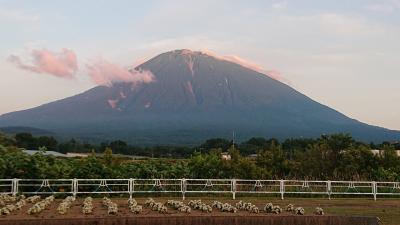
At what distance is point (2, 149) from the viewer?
22.0m

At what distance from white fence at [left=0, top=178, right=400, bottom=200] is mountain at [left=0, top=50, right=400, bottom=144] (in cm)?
12358

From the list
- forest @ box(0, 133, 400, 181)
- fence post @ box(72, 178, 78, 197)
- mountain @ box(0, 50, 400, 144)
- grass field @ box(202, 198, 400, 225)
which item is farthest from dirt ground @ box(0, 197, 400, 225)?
mountain @ box(0, 50, 400, 144)

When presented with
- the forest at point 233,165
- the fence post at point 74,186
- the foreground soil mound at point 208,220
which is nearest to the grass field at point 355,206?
the foreground soil mound at point 208,220

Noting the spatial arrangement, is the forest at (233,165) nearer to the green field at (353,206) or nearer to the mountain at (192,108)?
the green field at (353,206)

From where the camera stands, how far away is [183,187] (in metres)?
19.6

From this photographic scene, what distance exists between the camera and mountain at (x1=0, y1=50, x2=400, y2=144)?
158750 millimetres

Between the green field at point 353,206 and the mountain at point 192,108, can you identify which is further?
the mountain at point 192,108

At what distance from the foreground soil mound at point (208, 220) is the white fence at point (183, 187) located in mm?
6923

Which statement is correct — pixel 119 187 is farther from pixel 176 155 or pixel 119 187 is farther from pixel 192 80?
pixel 192 80

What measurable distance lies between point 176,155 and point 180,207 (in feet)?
195

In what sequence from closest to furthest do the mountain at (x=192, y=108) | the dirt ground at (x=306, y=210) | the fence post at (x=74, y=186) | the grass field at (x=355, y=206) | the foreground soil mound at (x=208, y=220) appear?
the foreground soil mound at (x=208, y=220)
the dirt ground at (x=306, y=210)
the grass field at (x=355, y=206)
the fence post at (x=74, y=186)
the mountain at (x=192, y=108)

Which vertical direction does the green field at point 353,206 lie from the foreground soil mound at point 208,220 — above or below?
below

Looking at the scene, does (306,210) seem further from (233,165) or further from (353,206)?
(233,165)

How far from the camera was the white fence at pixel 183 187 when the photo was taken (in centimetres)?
1905
